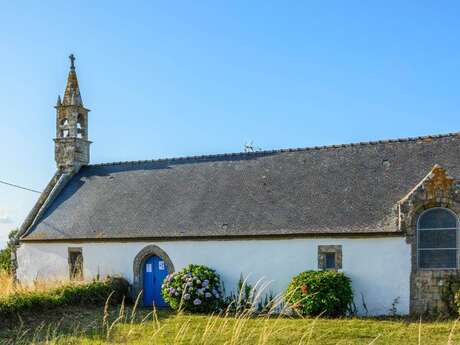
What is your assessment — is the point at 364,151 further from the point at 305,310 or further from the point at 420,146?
the point at 305,310

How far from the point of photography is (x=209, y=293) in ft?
53.5

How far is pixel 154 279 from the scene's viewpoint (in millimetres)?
18547

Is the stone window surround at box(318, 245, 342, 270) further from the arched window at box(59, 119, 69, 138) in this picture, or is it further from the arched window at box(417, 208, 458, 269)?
the arched window at box(59, 119, 69, 138)

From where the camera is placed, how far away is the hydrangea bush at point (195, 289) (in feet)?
53.6

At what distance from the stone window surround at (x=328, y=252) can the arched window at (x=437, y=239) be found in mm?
2112

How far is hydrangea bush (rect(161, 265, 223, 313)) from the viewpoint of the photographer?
16.3 m

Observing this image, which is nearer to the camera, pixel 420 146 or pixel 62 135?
pixel 420 146

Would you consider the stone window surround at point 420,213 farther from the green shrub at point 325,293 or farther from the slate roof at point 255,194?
the green shrub at point 325,293

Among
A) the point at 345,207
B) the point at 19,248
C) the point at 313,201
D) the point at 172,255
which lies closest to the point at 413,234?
the point at 345,207

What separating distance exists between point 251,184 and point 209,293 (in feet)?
14.3

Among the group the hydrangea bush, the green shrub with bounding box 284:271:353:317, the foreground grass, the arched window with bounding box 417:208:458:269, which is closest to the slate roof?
the arched window with bounding box 417:208:458:269

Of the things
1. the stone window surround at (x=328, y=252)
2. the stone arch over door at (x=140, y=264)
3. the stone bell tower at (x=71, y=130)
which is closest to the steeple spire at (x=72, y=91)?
the stone bell tower at (x=71, y=130)

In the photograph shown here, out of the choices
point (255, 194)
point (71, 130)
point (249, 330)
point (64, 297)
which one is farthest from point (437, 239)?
point (71, 130)

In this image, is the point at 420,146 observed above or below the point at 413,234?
above
